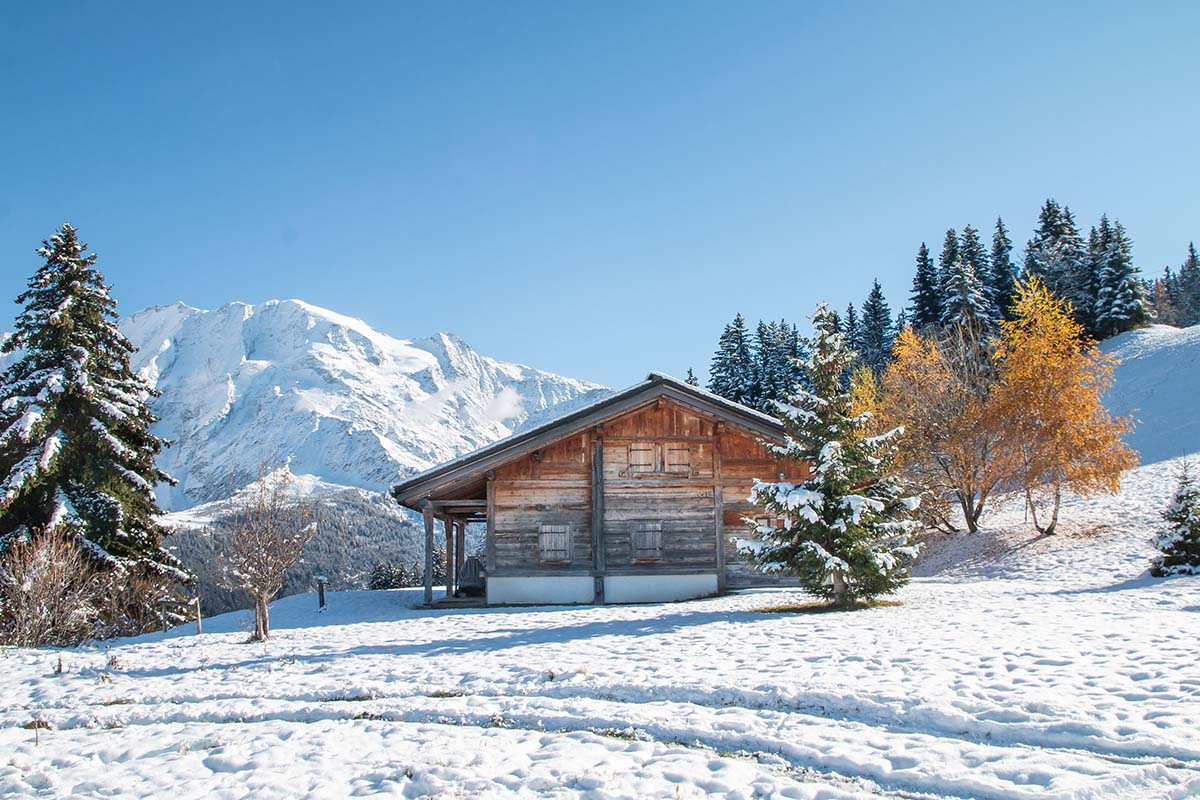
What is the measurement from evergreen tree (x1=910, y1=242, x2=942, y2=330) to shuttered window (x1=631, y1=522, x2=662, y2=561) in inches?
1871

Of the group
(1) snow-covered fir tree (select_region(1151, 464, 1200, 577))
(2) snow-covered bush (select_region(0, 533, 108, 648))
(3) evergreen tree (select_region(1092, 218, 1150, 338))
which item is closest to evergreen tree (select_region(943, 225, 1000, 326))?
(3) evergreen tree (select_region(1092, 218, 1150, 338))

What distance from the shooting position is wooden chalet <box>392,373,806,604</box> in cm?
2222

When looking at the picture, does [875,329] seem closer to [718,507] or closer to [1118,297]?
[1118,297]

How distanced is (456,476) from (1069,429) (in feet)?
66.3

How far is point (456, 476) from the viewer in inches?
867

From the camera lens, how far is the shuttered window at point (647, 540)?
22719mm

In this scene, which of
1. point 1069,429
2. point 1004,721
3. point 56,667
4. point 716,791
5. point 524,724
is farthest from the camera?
Answer: point 1069,429

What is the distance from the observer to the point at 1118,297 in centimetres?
5831

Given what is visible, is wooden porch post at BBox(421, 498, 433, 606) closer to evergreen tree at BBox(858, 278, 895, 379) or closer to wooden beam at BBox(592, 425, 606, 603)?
wooden beam at BBox(592, 425, 606, 603)

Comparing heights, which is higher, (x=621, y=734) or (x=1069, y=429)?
(x=1069, y=429)

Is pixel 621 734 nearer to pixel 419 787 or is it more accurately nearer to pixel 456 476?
pixel 419 787

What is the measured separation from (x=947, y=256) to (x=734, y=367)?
2088cm

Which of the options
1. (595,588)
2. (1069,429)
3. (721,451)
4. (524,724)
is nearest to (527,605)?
(595,588)

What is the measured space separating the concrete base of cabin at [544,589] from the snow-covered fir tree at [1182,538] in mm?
14707
